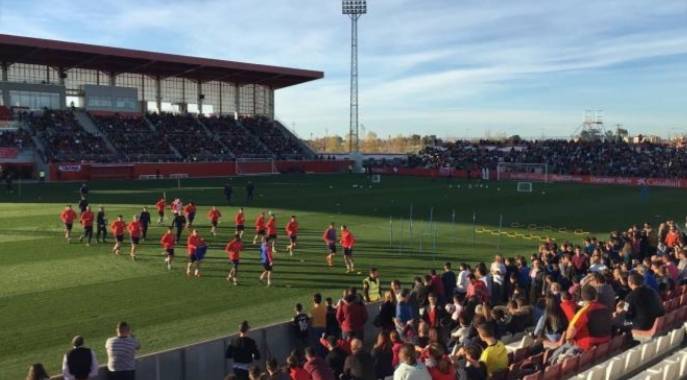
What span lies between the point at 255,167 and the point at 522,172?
2744cm

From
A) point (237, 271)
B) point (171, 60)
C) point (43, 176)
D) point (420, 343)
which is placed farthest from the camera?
point (171, 60)

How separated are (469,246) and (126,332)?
16.6 m

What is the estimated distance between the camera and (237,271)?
18.9m

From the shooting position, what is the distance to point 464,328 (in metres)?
9.41

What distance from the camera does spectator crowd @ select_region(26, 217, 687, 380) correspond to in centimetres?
773

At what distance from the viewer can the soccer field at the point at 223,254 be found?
13555 millimetres

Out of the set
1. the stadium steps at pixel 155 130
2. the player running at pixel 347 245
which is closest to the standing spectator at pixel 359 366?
the player running at pixel 347 245

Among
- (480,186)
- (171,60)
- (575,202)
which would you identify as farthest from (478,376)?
(171,60)

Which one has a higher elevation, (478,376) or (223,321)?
(478,376)

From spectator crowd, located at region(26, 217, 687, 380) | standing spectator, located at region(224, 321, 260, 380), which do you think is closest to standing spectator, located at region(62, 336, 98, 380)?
spectator crowd, located at region(26, 217, 687, 380)

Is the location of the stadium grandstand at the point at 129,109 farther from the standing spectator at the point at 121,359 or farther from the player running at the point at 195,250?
the standing spectator at the point at 121,359

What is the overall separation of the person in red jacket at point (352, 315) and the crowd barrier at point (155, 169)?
4748 centimetres

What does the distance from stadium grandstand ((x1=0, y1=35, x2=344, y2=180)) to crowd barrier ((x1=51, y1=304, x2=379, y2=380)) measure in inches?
1856

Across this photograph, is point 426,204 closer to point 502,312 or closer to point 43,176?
point 502,312
